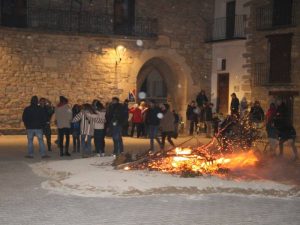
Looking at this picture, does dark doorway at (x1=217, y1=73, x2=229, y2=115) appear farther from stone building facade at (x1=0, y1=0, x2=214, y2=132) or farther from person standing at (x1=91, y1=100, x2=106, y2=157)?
person standing at (x1=91, y1=100, x2=106, y2=157)

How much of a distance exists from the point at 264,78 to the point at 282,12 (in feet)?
8.89

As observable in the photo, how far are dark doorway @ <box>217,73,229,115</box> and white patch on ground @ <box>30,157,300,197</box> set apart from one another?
516 inches

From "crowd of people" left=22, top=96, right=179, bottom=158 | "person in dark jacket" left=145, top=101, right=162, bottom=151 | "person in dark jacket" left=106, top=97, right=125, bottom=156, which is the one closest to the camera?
"crowd of people" left=22, top=96, right=179, bottom=158

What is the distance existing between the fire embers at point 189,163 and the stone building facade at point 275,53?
9.26 metres

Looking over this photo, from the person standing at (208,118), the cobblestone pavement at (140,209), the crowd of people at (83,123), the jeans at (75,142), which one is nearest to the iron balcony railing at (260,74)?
the person standing at (208,118)

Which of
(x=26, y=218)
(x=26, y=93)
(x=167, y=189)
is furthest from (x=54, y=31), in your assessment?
(x=26, y=218)

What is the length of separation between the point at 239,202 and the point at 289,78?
12.7 m

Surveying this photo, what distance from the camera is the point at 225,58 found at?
2178 centimetres

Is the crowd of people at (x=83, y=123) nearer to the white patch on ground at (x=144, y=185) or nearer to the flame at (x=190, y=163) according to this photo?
the flame at (x=190, y=163)

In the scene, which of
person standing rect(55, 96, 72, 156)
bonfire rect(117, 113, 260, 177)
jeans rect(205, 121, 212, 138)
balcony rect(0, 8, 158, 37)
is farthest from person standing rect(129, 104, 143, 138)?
bonfire rect(117, 113, 260, 177)

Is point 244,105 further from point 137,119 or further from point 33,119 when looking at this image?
point 33,119

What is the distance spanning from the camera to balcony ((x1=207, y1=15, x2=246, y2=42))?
69.6ft

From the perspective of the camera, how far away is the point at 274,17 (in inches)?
782

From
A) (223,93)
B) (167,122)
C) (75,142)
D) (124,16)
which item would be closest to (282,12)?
(223,93)
